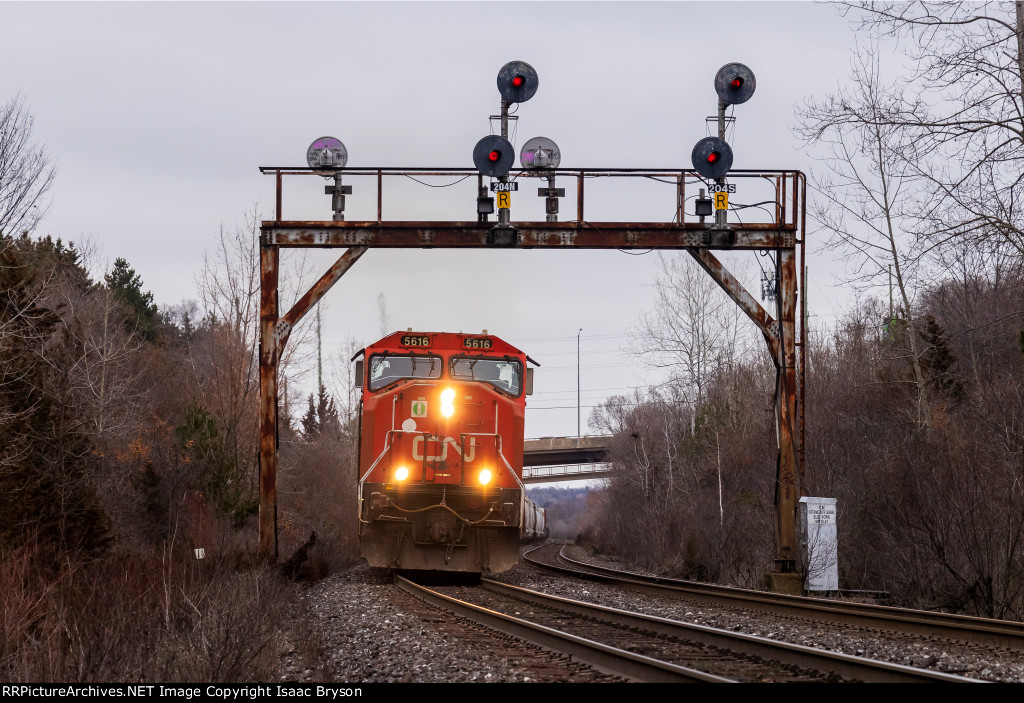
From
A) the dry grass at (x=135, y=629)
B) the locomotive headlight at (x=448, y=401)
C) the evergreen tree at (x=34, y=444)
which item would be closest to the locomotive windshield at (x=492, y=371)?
the locomotive headlight at (x=448, y=401)

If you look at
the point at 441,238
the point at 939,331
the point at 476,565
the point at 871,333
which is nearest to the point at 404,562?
the point at 476,565

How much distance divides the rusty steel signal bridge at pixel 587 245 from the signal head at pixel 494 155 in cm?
52

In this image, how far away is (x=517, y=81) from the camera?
1711cm

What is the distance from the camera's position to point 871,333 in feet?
185

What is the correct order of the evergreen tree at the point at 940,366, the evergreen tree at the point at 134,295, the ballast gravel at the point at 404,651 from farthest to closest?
the evergreen tree at the point at 134,295
the evergreen tree at the point at 940,366
the ballast gravel at the point at 404,651

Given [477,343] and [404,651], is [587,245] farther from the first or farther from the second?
[404,651]

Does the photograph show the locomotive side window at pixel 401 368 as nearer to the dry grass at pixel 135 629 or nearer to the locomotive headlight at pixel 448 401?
the locomotive headlight at pixel 448 401

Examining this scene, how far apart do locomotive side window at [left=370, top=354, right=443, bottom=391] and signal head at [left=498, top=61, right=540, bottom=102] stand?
4.75m

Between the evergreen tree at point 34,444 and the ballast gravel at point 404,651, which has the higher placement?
the evergreen tree at point 34,444

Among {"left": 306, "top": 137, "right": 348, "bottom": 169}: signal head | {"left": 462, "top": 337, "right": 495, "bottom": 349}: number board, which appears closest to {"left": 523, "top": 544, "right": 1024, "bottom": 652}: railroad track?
{"left": 462, "top": 337, "right": 495, "bottom": 349}: number board

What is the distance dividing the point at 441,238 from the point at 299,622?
7616mm

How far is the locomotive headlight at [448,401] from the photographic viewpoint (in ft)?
55.2

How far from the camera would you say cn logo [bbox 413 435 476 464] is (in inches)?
660

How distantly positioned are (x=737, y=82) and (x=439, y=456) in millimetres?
8328
